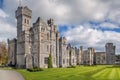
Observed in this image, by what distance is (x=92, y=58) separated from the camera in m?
156

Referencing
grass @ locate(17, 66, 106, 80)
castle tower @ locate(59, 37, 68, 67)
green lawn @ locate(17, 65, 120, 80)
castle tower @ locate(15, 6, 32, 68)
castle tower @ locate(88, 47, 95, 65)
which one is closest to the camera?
grass @ locate(17, 66, 106, 80)

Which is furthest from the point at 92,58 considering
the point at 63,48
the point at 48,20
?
the point at 48,20

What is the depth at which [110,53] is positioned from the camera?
155750 millimetres

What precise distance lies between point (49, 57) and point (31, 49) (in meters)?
6.23

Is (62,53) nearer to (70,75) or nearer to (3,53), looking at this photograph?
(3,53)

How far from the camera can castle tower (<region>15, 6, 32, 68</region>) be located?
222 ft

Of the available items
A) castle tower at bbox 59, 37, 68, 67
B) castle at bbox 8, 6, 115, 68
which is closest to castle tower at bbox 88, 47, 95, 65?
castle tower at bbox 59, 37, 68, 67

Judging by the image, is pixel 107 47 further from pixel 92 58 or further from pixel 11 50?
pixel 11 50

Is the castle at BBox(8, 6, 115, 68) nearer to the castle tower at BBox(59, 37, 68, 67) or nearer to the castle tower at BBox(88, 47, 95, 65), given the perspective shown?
the castle tower at BBox(59, 37, 68, 67)

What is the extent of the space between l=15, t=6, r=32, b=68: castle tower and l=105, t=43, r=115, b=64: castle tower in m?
94.9

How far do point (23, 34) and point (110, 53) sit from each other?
9993 cm

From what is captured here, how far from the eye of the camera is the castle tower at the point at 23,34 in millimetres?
67812

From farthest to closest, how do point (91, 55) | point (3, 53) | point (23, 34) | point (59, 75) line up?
1. point (91, 55)
2. point (3, 53)
3. point (23, 34)
4. point (59, 75)

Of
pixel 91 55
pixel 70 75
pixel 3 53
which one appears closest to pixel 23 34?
pixel 3 53
